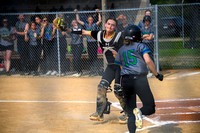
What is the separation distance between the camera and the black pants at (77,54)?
12.9 meters

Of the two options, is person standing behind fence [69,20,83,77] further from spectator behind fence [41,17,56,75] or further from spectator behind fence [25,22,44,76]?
spectator behind fence [25,22,44,76]

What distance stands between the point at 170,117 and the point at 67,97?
3.40 metres

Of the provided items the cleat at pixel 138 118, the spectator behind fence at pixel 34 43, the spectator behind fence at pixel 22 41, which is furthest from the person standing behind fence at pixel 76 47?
the cleat at pixel 138 118

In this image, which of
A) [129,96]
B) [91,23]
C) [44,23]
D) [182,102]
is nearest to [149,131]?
[129,96]

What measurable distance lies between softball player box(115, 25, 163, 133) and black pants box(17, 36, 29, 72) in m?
8.44

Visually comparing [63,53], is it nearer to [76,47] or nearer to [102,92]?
[76,47]

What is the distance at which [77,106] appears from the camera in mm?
8734

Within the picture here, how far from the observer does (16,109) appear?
28.1ft

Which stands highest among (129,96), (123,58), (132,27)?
(132,27)

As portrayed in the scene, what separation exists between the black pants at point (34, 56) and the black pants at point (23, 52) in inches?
7.8

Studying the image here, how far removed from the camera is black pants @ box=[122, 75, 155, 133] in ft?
18.5

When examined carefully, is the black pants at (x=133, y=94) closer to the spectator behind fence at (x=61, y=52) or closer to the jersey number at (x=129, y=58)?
the jersey number at (x=129, y=58)

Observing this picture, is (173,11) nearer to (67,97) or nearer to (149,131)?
(67,97)

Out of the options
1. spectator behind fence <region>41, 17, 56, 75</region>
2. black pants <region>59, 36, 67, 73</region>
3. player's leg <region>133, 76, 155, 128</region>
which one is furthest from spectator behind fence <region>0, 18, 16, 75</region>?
player's leg <region>133, 76, 155, 128</region>
